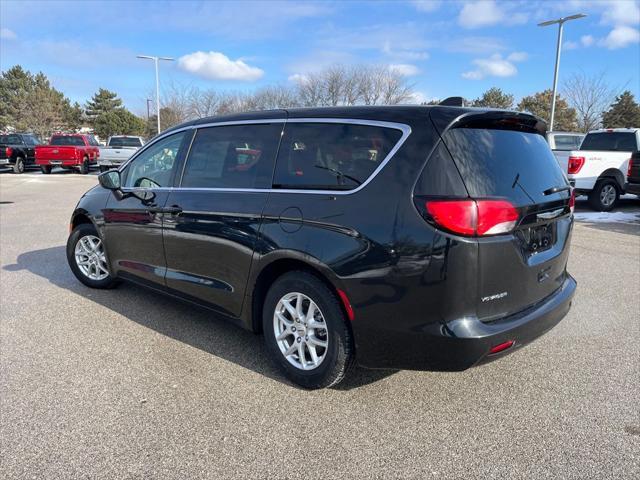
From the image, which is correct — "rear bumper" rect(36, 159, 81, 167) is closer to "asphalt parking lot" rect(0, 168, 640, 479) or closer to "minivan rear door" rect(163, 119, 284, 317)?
"asphalt parking lot" rect(0, 168, 640, 479)

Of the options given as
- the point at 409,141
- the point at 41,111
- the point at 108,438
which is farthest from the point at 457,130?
the point at 41,111

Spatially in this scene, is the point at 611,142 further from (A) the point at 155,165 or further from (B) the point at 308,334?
(B) the point at 308,334

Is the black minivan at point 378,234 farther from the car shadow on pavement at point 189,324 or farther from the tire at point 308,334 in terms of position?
the car shadow on pavement at point 189,324

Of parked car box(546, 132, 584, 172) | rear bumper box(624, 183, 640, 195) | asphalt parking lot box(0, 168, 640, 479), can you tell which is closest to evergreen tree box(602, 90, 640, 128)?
parked car box(546, 132, 584, 172)

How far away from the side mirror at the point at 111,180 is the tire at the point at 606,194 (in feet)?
37.7

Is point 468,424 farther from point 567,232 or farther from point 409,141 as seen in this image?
point 409,141

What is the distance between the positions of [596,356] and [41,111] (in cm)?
5703

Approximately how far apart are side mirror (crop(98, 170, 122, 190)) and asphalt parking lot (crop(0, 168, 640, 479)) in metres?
1.17

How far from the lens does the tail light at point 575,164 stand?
11766mm

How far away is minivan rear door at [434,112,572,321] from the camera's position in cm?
261

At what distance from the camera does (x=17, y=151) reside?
76.6 ft

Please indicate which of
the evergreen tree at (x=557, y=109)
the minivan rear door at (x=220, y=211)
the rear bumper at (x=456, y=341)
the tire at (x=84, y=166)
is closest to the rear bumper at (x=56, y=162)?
the tire at (x=84, y=166)

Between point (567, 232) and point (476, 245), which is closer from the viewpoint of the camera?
point (476, 245)

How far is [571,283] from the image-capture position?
3455 millimetres
